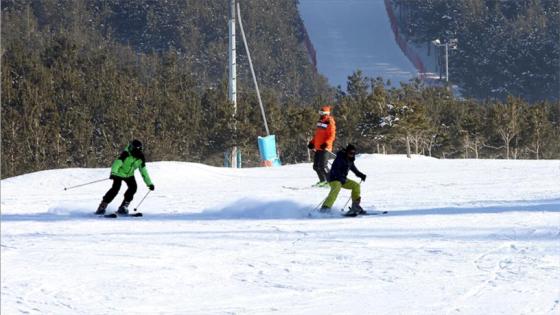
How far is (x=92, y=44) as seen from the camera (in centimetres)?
7019

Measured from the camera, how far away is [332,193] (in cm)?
1303

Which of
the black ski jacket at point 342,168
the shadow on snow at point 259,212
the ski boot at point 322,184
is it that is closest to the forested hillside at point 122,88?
the ski boot at point 322,184

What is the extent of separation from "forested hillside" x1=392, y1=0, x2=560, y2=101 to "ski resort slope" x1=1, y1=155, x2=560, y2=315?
5787cm

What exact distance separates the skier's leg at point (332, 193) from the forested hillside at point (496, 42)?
60.5 m

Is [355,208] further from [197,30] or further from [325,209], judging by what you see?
[197,30]

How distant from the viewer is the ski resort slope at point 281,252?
27.4 ft

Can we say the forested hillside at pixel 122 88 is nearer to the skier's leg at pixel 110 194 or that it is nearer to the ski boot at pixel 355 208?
the skier's leg at pixel 110 194

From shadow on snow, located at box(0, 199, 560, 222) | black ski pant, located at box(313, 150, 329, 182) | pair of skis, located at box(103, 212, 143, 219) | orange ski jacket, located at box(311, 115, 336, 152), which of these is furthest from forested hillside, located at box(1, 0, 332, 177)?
pair of skis, located at box(103, 212, 143, 219)

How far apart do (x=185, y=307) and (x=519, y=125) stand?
34.1 metres

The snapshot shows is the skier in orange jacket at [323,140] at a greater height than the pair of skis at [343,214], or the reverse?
the skier in orange jacket at [323,140]

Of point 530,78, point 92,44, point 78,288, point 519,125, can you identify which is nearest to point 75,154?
point 519,125

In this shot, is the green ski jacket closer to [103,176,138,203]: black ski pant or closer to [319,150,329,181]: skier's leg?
[103,176,138,203]: black ski pant

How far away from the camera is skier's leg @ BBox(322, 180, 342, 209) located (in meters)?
12.9

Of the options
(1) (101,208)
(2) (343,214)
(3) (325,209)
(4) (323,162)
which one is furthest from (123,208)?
(4) (323,162)
